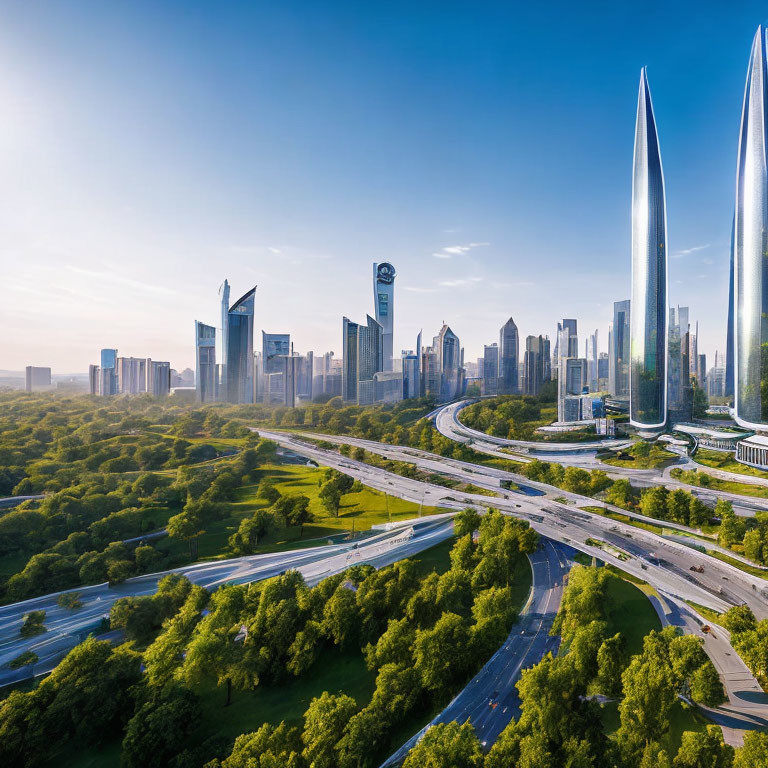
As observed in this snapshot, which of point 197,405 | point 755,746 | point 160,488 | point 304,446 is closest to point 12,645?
point 160,488

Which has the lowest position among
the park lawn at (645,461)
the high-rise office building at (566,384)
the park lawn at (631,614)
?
the park lawn at (631,614)

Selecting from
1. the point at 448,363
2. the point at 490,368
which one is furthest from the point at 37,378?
the point at 490,368

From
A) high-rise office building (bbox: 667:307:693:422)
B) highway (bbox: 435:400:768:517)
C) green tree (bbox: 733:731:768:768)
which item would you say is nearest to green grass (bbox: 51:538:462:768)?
green tree (bbox: 733:731:768:768)

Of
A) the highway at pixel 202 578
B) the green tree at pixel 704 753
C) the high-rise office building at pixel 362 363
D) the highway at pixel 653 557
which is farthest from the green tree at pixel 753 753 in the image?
the high-rise office building at pixel 362 363

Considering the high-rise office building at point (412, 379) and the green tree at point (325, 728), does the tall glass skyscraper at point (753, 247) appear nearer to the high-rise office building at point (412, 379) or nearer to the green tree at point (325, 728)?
the green tree at point (325, 728)

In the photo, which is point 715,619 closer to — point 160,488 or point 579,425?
point 579,425

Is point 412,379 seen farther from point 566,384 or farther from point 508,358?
point 566,384
